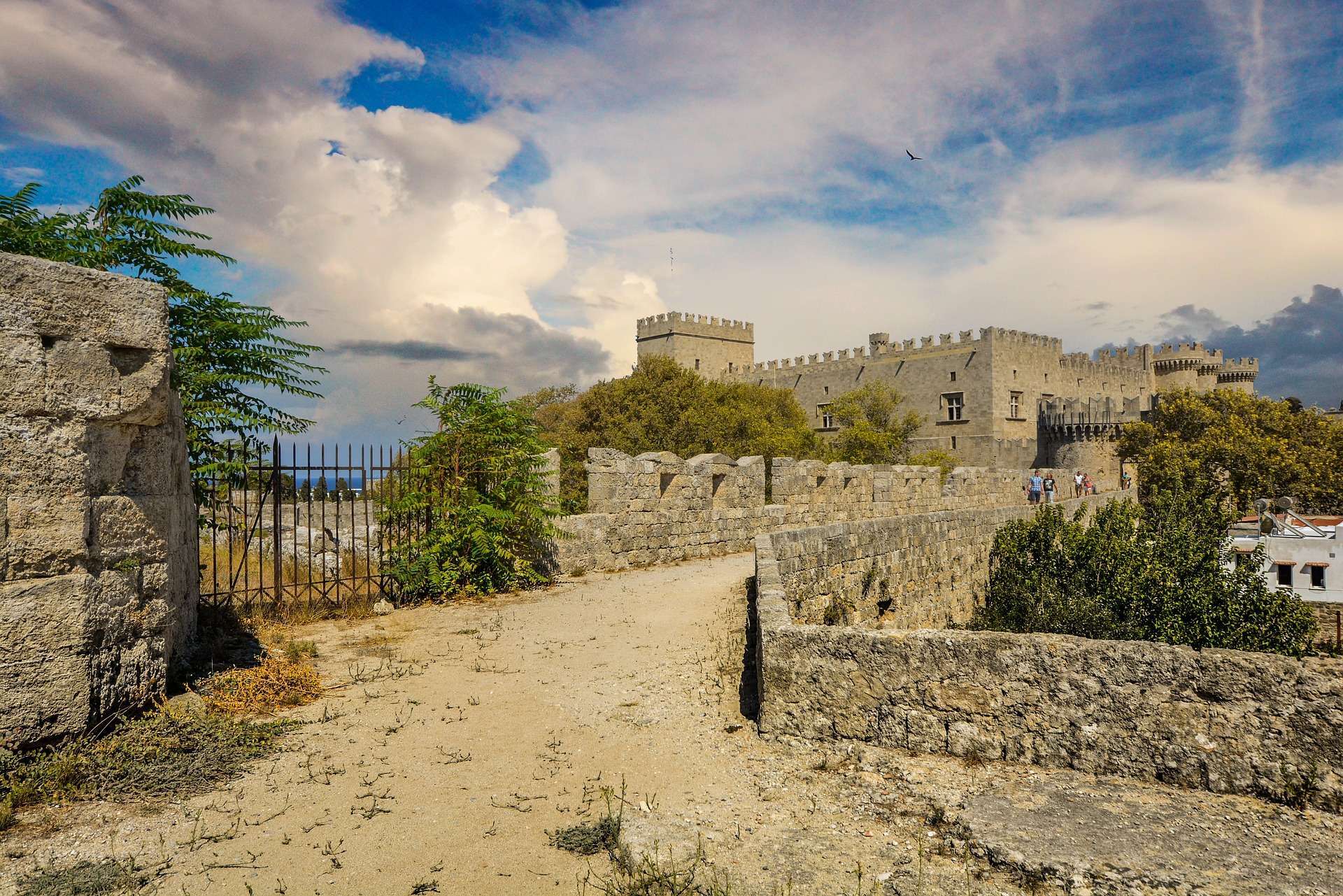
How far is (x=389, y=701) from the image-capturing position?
5469mm

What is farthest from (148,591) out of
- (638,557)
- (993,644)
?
(638,557)

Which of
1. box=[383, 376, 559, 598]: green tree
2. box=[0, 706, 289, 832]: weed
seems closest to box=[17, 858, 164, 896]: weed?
box=[0, 706, 289, 832]: weed

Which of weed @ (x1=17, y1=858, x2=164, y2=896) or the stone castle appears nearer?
weed @ (x1=17, y1=858, x2=164, y2=896)

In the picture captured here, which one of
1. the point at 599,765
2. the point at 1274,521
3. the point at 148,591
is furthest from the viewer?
the point at 1274,521

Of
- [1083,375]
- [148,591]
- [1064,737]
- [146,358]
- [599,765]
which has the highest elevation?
[1083,375]

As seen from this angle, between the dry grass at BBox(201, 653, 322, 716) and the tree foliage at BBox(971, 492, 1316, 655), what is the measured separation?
31.4ft

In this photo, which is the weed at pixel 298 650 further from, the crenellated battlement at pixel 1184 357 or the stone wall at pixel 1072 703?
the crenellated battlement at pixel 1184 357

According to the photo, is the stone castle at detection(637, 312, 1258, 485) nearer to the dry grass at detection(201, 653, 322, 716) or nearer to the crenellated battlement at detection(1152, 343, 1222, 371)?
the crenellated battlement at detection(1152, 343, 1222, 371)

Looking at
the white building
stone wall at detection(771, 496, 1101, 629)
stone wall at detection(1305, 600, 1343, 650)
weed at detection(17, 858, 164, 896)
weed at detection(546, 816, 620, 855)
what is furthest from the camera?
the white building

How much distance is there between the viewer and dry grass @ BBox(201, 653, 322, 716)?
16.6ft

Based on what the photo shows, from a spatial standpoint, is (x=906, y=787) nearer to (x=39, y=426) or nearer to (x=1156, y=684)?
(x=1156, y=684)

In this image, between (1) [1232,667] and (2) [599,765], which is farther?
(2) [599,765]

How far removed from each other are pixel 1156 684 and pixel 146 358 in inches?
225

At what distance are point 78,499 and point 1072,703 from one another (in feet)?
17.5
